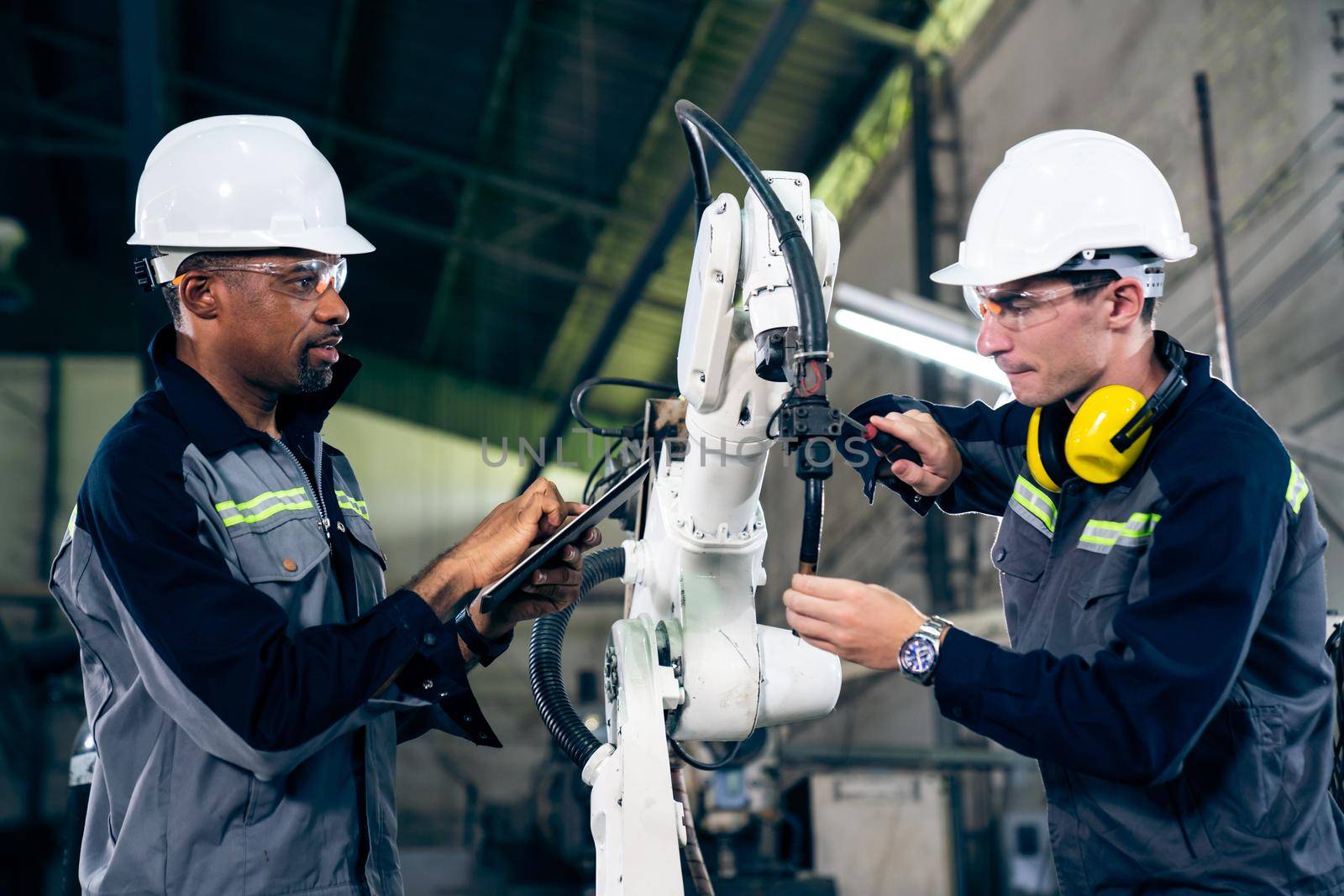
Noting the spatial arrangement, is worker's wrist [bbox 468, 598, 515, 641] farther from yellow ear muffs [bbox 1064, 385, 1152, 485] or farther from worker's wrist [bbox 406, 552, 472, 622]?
yellow ear muffs [bbox 1064, 385, 1152, 485]

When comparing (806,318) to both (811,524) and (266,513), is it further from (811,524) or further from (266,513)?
(266,513)

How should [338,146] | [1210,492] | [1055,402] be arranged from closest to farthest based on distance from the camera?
[1210,492], [1055,402], [338,146]

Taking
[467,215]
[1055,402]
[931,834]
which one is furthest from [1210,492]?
[467,215]

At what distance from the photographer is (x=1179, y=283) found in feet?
19.0

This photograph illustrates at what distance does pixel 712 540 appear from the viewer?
2.01 m

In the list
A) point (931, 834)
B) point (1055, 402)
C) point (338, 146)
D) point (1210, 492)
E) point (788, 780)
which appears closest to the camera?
point (1210, 492)

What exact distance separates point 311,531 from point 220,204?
0.56 metres

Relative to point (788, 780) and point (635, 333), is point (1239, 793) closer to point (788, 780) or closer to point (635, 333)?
point (788, 780)

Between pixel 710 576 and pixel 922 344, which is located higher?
pixel 922 344

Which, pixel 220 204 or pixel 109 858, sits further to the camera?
pixel 220 204

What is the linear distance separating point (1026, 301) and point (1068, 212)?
5.8 inches

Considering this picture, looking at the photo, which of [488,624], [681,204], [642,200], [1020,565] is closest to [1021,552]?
[1020,565]

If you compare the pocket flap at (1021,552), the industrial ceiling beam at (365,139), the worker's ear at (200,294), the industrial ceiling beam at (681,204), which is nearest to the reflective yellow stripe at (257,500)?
the worker's ear at (200,294)

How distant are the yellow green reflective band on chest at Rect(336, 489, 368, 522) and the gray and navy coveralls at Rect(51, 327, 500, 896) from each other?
17cm
